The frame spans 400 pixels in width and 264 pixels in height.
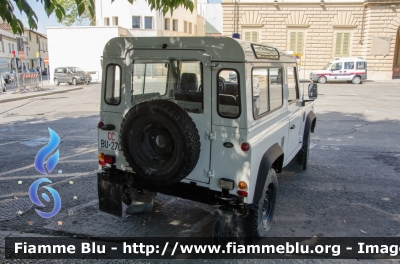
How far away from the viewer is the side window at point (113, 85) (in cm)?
395

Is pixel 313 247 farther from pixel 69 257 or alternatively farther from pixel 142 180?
pixel 69 257

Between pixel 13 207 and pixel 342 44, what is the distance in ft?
110

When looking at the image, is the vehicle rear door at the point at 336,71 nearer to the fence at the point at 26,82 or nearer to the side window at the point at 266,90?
the fence at the point at 26,82

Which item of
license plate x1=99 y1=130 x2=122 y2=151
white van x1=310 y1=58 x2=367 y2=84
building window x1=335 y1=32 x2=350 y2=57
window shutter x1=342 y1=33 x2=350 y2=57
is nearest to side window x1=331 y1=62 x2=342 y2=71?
white van x1=310 y1=58 x2=367 y2=84

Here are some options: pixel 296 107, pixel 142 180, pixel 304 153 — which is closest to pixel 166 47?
pixel 142 180

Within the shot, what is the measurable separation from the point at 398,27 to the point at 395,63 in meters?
4.95

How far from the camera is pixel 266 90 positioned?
3947 millimetres

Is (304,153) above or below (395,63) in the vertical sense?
below

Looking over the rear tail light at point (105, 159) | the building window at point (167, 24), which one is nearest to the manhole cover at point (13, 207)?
the rear tail light at point (105, 159)

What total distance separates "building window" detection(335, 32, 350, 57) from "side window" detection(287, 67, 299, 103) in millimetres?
30357

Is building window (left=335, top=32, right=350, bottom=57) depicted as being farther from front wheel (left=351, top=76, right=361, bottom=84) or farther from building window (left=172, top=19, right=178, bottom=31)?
building window (left=172, top=19, right=178, bottom=31)

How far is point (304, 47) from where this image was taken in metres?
32.9

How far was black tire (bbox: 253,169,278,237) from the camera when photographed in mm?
3662

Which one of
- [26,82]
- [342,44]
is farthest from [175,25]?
[26,82]
